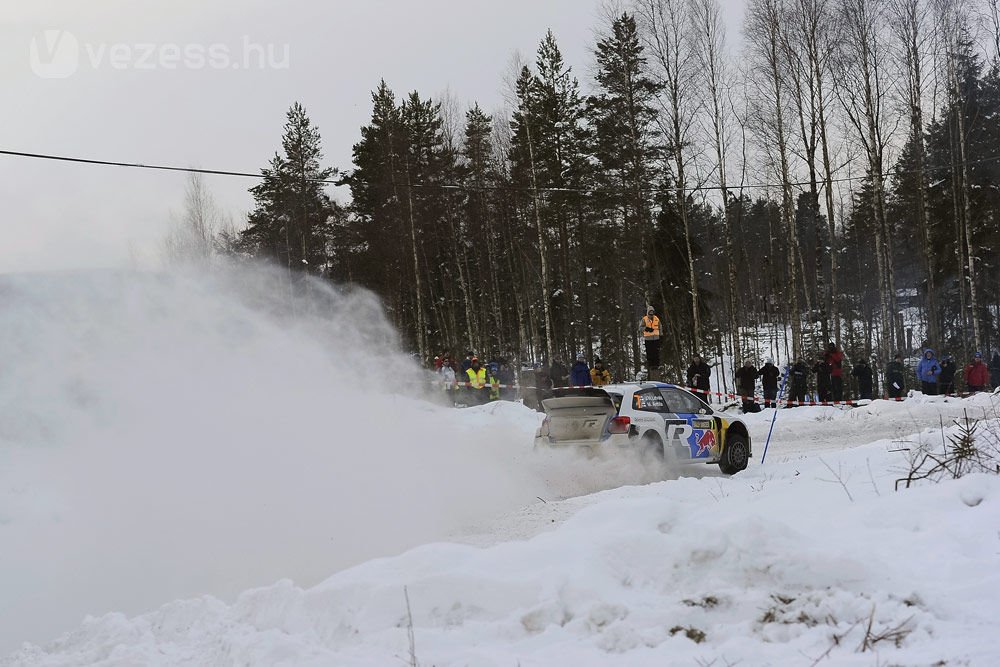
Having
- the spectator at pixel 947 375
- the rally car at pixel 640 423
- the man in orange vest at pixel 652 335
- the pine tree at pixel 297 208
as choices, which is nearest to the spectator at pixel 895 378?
the spectator at pixel 947 375

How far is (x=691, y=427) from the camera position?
11.8 meters

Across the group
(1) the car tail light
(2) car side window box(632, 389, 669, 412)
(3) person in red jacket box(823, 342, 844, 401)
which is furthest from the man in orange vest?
(1) the car tail light

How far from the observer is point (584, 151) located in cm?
3209

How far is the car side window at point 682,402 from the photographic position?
11.8 meters

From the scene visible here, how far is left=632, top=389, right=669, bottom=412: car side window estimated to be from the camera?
11.3m

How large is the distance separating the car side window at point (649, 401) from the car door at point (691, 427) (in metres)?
0.11

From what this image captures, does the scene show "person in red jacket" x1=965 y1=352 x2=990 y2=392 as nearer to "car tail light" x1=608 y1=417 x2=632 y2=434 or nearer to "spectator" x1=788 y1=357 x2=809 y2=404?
"spectator" x1=788 y1=357 x2=809 y2=404

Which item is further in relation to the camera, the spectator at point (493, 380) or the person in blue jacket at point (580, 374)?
the spectator at point (493, 380)

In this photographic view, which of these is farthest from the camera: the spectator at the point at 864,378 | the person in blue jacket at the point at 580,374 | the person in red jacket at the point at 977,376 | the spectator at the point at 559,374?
the spectator at the point at 559,374

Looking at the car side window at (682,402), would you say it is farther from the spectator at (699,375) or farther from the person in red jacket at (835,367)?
the person in red jacket at (835,367)

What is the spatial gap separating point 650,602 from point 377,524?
474cm

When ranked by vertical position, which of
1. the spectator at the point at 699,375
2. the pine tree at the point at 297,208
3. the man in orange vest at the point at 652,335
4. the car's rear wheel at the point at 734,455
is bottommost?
the car's rear wheel at the point at 734,455

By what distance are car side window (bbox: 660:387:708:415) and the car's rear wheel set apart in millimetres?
670

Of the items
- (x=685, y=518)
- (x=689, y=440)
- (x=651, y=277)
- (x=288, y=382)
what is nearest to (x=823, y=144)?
(x=651, y=277)
